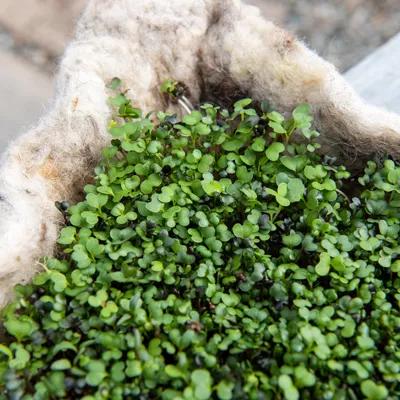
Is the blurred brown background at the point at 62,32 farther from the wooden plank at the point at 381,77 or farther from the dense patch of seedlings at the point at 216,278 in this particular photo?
the dense patch of seedlings at the point at 216,278

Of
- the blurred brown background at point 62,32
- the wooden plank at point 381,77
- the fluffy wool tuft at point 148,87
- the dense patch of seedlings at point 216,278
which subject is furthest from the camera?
the blurred brown background at point 62,32

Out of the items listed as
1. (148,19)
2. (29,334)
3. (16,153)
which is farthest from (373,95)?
(29,334)

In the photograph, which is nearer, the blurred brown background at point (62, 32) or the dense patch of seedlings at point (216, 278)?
the dense patch of seedlings at point (216, 278)

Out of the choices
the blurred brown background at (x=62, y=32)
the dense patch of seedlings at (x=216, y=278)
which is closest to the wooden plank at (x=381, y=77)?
the blurred brown background at (x=62, y=32)

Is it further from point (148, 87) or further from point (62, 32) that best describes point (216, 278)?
point (62, 32)

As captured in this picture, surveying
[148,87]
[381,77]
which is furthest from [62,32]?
[381,77]

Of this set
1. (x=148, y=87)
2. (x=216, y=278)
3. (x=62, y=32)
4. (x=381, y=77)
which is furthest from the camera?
(x=62, y=32)
